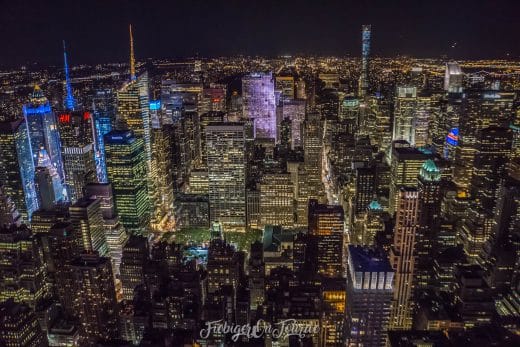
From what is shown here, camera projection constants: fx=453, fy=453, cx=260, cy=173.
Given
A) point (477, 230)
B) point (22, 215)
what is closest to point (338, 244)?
point (477, 230)

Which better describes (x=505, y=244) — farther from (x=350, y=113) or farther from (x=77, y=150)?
(x=77, y=150)

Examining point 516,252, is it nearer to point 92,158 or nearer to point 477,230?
point 477,230

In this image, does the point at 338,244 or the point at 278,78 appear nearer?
the point at 338,244

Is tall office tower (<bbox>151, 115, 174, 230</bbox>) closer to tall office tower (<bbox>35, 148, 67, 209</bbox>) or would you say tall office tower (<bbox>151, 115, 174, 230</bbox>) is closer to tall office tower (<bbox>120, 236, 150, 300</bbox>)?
tall office tower (<bbox>35, 148, 67, 209</bbox>)

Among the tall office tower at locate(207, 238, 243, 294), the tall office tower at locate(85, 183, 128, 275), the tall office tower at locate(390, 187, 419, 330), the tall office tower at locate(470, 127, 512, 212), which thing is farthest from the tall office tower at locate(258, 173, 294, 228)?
the tall office tower at locate(390, 187, 419, 330)

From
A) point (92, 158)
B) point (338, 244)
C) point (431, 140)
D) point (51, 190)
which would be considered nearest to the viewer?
point (338, 244)

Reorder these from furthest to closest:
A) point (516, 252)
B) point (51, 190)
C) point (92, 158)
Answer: point (92, 158) → point (51, 190) → point (516, 252)

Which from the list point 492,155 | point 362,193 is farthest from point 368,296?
point 492,155
